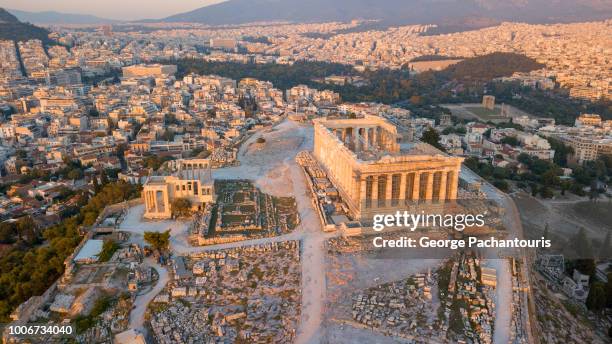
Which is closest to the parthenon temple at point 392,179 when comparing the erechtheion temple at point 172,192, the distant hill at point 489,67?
the erechtheion temple at point 172,192

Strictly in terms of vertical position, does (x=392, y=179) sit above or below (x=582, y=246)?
above

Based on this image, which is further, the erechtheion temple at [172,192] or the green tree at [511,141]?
the green tree at [511,141]

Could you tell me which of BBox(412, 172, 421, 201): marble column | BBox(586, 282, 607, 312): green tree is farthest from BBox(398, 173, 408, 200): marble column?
BBox(586, 282, 607, 312): green tree

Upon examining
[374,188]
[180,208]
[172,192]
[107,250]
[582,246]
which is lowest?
[582,246]

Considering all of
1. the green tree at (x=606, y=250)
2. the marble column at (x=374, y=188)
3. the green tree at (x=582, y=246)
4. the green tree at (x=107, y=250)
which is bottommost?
the green tree at (x=606, y=250)

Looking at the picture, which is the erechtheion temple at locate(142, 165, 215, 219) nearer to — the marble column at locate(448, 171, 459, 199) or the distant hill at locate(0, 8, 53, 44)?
the marble column at locate(448, 171, 459, 199)

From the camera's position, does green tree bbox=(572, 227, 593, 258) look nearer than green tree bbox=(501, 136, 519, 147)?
Yes

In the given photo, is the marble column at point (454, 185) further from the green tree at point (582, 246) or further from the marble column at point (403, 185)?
the green tree at point (582, 246)

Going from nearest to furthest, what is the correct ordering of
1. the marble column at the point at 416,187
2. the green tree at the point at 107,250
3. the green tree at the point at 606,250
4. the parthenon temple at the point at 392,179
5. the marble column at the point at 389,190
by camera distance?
the green tree at the point at 107,250 < the parthenon temple at the point at 392,179 < the marble column at the point at 389,190 < the marble column at the point at 416,187 < the green tree at the point at 606,250

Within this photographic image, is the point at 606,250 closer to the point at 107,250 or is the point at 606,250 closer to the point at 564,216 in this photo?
the point at 564,216

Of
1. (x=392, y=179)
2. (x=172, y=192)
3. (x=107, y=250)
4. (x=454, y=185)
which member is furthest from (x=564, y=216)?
(x=107, y=250)
